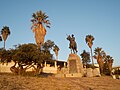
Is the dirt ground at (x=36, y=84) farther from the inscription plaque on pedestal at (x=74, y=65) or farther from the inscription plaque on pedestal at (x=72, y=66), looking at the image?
the inscription plaque on pedestal at (x=72, y=66)

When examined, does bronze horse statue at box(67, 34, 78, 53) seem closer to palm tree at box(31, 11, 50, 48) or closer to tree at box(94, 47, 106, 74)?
palm tree at box(31, 11, 50, 48)

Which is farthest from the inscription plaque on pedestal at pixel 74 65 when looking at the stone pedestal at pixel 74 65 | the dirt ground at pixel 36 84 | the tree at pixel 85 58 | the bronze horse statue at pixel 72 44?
the tree at pixel 85 58

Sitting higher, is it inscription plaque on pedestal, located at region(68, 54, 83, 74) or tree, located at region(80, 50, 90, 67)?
tree, located at region(80, 50, 90, 67)

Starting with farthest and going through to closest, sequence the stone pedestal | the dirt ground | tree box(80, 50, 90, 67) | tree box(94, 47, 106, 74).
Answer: tree box(80, 50, 90, 67)
tree box(94, 47, 106, 74)
the stone pedestal
the dirt ground

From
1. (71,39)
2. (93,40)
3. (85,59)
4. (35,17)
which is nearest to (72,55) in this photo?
(71,39)

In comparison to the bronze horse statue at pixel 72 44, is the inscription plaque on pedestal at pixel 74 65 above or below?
below

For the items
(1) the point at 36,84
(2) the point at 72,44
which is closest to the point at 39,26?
(2) the point at 72,44

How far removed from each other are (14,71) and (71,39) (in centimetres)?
1943

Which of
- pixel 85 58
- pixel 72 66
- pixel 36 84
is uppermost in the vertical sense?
pixel 85 58

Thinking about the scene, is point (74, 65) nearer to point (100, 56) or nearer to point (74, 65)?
point (74, 65)

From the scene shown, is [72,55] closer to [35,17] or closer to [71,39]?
[71,39]

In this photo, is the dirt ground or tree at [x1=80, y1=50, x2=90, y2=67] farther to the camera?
tree at [x1=80, y1=50, x2=90, y2=67]

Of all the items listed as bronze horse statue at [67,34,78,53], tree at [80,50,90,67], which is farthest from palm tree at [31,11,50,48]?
tree at [80,50,90,67]

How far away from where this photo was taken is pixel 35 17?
43.9 metres
